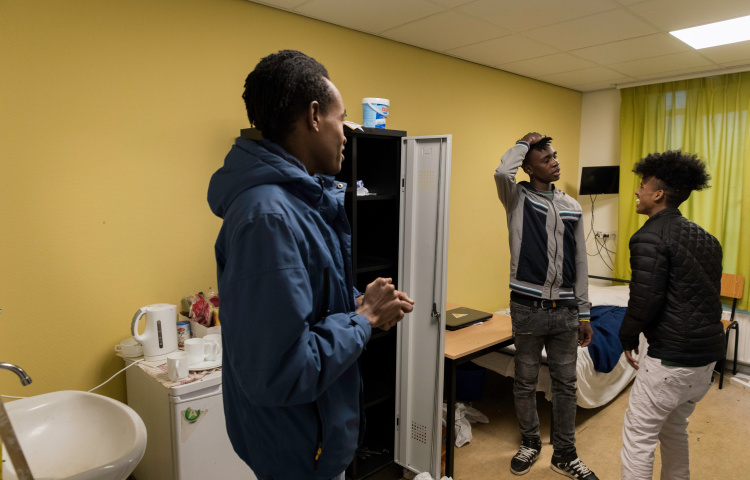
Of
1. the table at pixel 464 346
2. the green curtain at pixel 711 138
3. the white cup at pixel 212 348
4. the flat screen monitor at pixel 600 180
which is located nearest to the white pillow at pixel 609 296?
the green curtain at pixel 711 138

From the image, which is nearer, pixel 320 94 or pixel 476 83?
pixel 320 94

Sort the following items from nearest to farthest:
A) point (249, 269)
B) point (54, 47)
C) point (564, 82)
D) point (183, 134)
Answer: point (249, 269) → point (54, 47) → point (183, 134) → point (564, 82)

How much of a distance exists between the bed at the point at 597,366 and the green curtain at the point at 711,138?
145cm

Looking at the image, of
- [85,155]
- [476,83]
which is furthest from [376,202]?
[476,83]

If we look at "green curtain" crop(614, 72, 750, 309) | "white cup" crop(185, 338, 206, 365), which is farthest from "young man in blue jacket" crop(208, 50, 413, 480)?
"green curtain" crop(614, 72, 750, 309)

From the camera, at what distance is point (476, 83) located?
3.54 m

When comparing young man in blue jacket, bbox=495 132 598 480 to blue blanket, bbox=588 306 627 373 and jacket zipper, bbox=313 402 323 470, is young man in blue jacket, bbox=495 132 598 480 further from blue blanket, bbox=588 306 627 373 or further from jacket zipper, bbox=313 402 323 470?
jacket zipper, bbox=313 402 323 470

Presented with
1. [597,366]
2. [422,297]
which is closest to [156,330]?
[422,297]

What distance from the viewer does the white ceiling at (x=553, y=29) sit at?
236 cm

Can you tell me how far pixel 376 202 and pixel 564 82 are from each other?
108 inches

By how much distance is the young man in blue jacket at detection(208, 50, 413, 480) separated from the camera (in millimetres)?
852

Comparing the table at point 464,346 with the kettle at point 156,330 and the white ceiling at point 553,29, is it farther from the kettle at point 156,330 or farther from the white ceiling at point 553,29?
the white ceiling at point 553,29

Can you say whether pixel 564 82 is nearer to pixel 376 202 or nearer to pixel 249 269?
pixel 376 202

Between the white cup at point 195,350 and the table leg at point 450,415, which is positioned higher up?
the white cup at point 195,350
